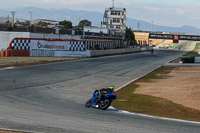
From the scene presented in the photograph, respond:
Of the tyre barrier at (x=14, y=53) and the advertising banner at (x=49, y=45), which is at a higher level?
the advertising banner at (x=49, y=45)

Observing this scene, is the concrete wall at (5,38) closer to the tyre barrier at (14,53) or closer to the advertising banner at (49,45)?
the tyre barrier at (14,53)

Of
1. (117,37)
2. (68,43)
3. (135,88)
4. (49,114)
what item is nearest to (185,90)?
(135,88)

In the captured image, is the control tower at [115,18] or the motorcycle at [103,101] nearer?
the motorcycle at [103,101]

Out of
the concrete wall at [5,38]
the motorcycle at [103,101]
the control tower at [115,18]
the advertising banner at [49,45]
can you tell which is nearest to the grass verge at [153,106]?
the motorcycle at [103,101]

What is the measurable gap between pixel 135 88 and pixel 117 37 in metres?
76.4

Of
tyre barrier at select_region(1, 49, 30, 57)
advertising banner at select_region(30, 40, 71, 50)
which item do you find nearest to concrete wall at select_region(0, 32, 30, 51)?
tyre barrier at select_region(1, 49, 30, 57)

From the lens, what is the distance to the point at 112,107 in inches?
502

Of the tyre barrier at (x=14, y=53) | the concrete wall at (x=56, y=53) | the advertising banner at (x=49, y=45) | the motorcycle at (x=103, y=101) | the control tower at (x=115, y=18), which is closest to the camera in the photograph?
the motorcycle at (x=103, y=101)

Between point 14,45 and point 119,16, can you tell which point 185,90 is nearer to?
Answer: point 14,45

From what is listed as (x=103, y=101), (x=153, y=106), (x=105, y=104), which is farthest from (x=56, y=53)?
(x=105, y=104)

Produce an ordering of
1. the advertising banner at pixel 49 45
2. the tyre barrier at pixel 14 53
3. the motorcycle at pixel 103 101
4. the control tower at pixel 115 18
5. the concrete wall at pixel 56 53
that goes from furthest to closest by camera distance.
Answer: the control tower at pixel 115 18, the concrete wall at pixel 56 53, the advertising banner at pixel 49 45, the tyre barrier at pixel 14 53, the motorcycle at pixel 103 101

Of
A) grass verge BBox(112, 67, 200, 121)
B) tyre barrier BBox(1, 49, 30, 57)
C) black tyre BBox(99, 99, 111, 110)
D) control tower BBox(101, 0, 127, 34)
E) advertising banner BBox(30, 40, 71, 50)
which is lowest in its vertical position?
grass verge BBox(112, 67, 200, 121)

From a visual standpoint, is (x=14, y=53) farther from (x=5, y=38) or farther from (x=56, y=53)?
(x=5, y=38)

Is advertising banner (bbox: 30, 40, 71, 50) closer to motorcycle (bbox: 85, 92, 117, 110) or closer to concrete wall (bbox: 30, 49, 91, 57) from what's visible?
concrete wall (bbox: 30, 49, 91, 57)
